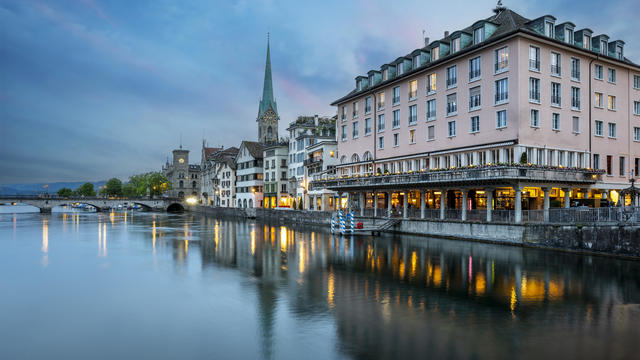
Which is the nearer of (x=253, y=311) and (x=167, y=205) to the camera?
(x=253, y=311)

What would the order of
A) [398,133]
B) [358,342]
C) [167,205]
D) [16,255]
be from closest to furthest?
[358,342]
[16,255]
[398,133]
[167,205]

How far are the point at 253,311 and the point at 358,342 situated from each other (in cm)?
522

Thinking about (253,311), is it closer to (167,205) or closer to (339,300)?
(339,300)

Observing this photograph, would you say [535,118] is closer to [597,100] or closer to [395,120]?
[597,100]

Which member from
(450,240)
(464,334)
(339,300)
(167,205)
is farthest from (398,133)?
(167,205)

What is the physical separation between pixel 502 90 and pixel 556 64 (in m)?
6.20

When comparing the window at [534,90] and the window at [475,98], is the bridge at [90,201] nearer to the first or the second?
the window at [475,98]

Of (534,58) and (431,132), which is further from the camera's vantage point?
(431,132)

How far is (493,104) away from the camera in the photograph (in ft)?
132

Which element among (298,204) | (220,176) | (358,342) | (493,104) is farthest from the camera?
(220,176)

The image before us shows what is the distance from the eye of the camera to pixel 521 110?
1495 inches

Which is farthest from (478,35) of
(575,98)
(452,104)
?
(575,98)

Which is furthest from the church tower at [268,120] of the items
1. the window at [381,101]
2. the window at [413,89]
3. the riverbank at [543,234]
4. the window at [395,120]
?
the riverbank at [543,234]

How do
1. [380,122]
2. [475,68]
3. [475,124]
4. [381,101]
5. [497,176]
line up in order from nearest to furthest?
1. [497,176]
2. [475,124]
3. [475,68]
4. [381,101]
5. [380,122]
